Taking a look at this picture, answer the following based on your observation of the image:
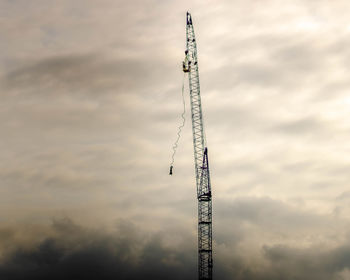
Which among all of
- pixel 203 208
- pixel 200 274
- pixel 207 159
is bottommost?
pixel 200 274

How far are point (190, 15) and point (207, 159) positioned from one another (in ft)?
190

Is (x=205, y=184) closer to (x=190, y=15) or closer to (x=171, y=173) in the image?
(x=171, y=173)

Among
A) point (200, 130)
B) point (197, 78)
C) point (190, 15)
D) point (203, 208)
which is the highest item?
point (190, 15)

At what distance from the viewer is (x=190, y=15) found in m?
191

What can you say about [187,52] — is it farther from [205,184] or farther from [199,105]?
[205,184]

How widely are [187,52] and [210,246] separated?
80171 millimetres

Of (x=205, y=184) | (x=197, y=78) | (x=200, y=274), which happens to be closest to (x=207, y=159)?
(x=205, y=184)

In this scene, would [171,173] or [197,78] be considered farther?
[197,78]

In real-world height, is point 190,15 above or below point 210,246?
above

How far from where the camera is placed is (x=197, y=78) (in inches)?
7712

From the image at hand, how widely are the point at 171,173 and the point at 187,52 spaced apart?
47.9 metres

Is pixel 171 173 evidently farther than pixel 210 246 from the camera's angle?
No

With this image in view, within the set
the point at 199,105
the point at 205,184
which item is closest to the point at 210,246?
the point at 205,184

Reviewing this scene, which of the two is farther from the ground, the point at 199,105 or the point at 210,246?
the point at 199,105
